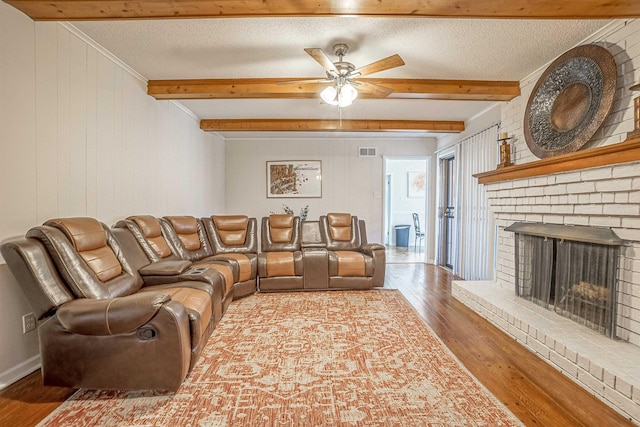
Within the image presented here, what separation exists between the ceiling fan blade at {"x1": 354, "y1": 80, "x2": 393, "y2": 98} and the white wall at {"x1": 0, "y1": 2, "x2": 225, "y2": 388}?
2.31 metres

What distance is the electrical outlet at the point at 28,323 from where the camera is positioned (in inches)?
81.0

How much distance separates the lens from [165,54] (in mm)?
2865

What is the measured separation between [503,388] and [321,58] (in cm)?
258

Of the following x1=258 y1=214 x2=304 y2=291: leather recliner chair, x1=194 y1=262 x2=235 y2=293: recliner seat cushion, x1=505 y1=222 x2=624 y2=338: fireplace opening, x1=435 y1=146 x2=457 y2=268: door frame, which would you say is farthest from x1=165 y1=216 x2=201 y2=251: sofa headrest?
Answer: x1=435 y1=146 x2=457 y2=268: door frame

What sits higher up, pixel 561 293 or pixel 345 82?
pixel 345 82

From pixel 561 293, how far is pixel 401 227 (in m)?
5.87

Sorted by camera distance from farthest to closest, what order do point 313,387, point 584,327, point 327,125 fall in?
point 327,125, point 584,327, point 313,387

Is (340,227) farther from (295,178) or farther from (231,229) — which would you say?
(295,178)

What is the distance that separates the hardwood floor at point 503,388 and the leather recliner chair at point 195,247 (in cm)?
144

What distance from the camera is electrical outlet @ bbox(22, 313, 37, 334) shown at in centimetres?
206

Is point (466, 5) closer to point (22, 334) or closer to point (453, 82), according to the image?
point (453, 82)

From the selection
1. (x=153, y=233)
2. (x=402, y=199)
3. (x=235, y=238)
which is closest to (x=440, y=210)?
(x=402, y=199)

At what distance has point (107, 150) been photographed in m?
2.87

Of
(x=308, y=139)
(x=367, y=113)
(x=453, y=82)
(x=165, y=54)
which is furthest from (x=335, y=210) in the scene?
(x=165, y=54)
